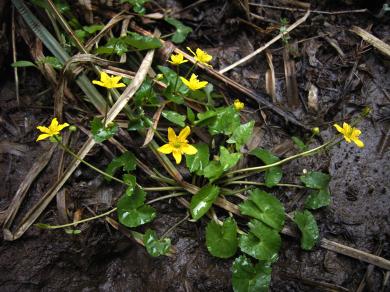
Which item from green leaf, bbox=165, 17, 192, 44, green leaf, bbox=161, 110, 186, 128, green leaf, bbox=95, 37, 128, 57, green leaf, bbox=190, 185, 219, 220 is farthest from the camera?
green leaf, bbox=165, 17, 192, 44

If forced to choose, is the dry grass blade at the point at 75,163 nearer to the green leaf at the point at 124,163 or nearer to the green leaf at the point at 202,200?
the green leaf at the point at 124,163

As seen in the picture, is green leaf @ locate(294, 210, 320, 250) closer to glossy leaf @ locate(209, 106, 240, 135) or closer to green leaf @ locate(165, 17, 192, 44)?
glossy leaf @ locate(209, 106, 240, 135)

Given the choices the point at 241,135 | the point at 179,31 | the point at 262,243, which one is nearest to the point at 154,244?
the point at 262,243

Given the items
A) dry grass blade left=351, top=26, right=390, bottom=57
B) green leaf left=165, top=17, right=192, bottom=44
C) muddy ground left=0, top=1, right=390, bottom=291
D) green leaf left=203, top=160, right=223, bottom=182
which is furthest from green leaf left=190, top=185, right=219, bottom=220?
dry grass blade left=351, top=26, right=390, bottom=57

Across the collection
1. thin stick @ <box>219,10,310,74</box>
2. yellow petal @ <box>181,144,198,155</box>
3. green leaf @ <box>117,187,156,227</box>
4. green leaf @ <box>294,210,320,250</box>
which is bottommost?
green leaf @ <box>294,210,320,250</box>

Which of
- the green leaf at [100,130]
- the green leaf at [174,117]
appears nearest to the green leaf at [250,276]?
the green leaf at [174,117]

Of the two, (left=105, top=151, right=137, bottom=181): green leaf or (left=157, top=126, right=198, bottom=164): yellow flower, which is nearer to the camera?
(left=157, top=126, right=198, bottom=164): yellow flower

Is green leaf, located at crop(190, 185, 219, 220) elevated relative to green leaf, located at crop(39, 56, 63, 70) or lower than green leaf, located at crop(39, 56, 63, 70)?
lower
